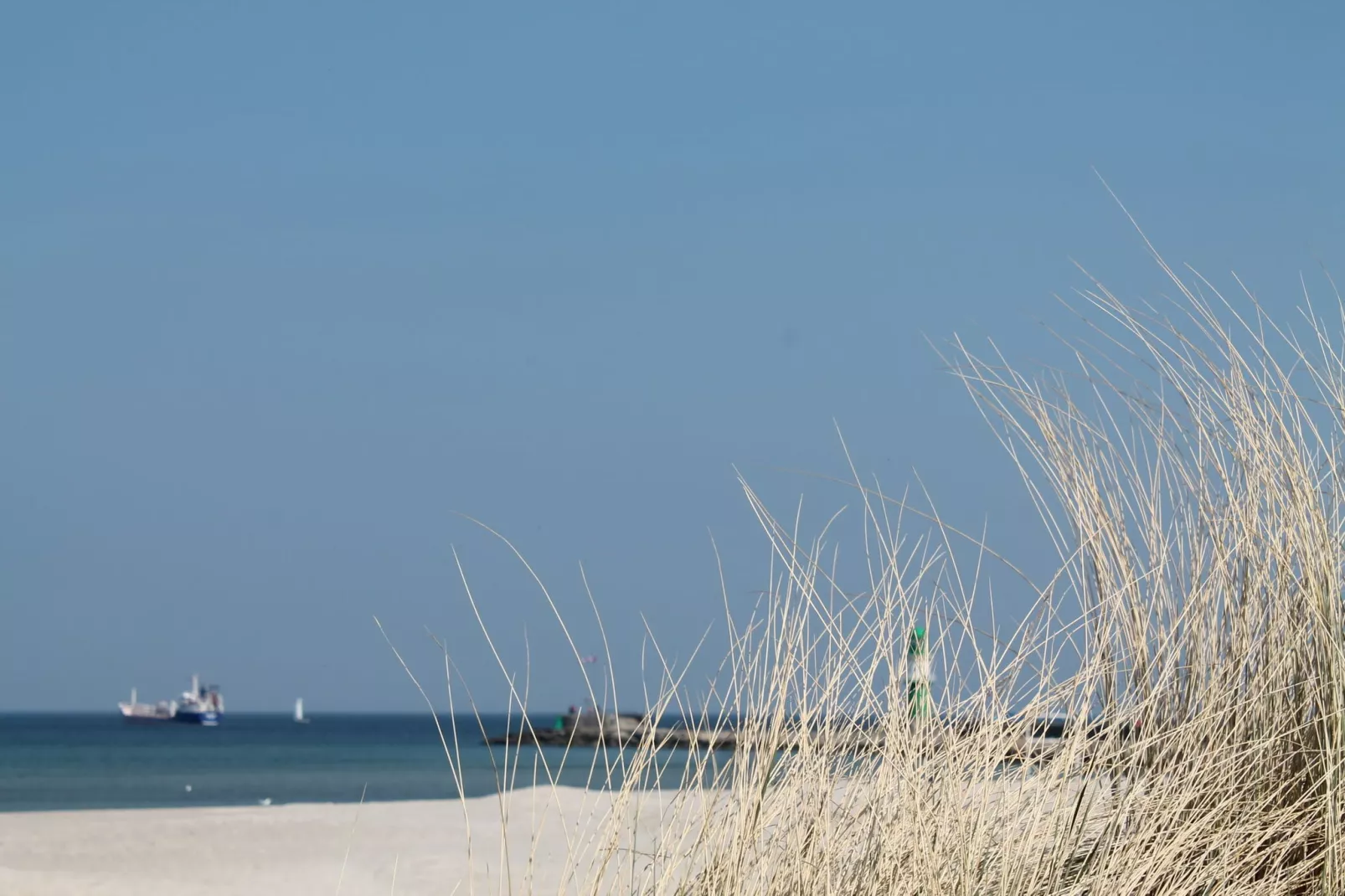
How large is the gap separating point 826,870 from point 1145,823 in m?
0.52

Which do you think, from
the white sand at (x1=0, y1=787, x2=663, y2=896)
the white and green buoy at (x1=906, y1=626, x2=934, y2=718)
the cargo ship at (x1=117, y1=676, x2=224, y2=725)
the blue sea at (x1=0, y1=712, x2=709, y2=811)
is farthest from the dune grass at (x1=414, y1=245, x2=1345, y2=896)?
the cargo ship at (x1=117, y1=676, x2=224, y2=725)

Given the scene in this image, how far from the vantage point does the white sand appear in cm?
516

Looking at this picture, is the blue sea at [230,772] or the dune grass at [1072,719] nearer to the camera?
the dune grass at [1072,719]

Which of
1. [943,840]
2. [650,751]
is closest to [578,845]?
[650,751]

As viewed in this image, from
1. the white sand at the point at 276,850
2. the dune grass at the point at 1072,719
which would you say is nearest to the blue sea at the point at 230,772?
the white sand at the point at 276,850

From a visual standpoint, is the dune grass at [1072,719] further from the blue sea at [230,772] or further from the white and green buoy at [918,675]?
the blue sea at [230,772]

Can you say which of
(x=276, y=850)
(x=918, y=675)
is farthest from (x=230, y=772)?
(x=918, y=675)

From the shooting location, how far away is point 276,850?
702 centimetres

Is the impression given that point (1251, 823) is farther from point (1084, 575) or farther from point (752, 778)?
point (752, 778)

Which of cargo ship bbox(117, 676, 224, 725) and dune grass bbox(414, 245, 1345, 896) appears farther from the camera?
cargo ship bbox(117, 676, 224, 725)

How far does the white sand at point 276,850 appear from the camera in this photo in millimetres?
5164

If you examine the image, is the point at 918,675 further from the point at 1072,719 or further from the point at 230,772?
the point at 230,772

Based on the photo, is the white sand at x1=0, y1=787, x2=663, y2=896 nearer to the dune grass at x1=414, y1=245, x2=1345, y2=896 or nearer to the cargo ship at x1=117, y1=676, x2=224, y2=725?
the dune grass at x1=414, y1=245, x2=1345, y2=896

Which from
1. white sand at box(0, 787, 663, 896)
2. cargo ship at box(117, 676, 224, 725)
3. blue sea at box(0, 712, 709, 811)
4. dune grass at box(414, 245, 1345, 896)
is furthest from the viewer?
cargo ship at box(117, 676, 224, 725)
